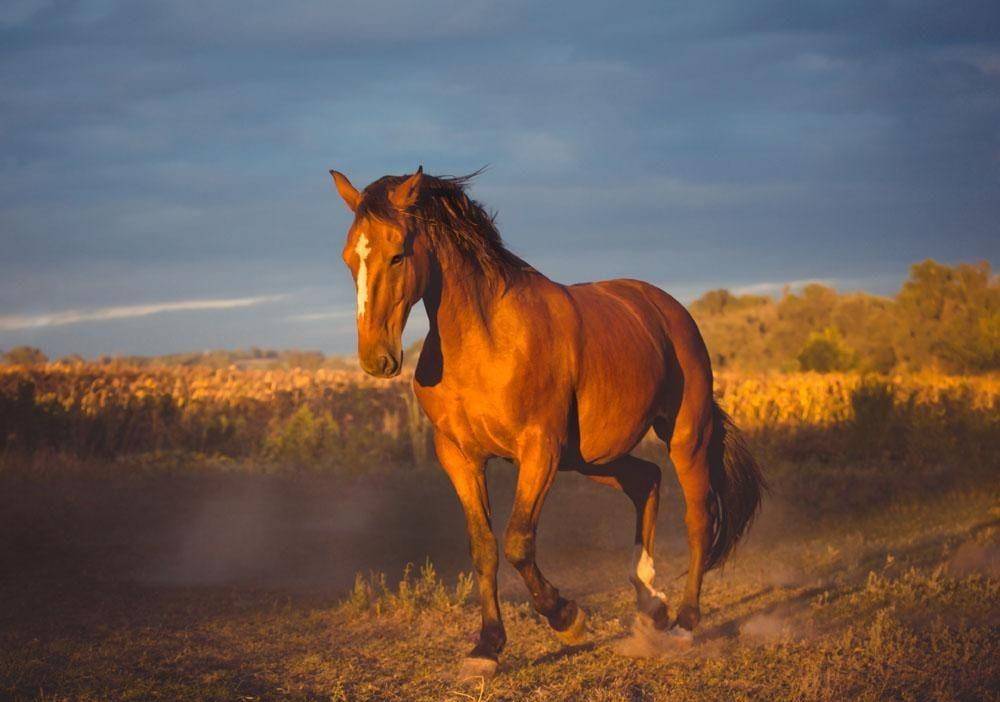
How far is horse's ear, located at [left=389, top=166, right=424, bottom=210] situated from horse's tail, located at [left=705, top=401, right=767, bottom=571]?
334 cm

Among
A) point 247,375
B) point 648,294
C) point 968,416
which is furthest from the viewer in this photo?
point 247,375

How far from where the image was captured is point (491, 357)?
5438 millimetres

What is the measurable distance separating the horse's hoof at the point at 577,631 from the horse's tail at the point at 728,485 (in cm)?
163

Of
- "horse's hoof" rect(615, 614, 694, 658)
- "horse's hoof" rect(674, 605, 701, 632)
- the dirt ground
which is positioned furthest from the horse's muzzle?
"horse's hoof" rect(674, 605, 701, 632)

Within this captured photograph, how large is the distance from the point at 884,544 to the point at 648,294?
213 inches

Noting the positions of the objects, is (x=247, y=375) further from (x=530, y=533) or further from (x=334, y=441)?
(x=530, y=533)

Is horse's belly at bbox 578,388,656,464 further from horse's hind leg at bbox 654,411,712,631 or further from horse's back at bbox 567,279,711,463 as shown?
horse's hind leg at bbox 654,411,712,631

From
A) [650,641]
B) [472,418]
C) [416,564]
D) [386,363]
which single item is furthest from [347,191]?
[416,564]

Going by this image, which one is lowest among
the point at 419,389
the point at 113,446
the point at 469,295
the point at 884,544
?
the point at 884,544

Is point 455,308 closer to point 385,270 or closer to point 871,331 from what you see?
point 385,270

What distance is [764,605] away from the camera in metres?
7.93

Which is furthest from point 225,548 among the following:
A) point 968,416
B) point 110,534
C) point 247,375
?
point 247,375

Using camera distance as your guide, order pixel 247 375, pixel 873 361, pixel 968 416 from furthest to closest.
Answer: pixel 873 361 → pixel 247 375 → pixel 968 416

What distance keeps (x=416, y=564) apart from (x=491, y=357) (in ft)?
19.1
